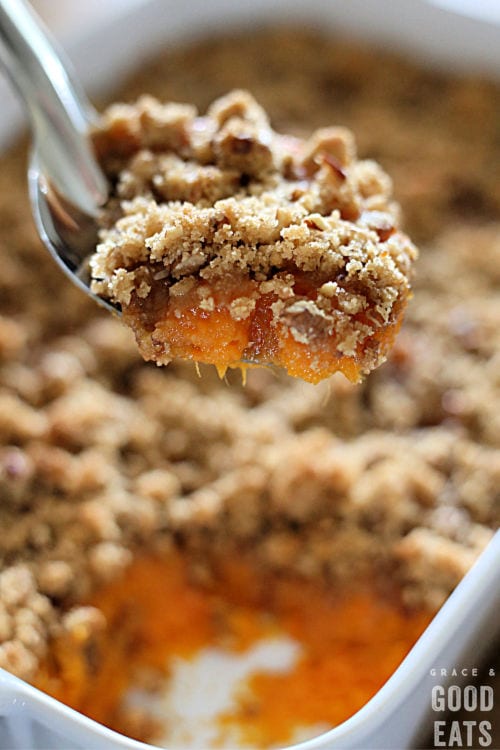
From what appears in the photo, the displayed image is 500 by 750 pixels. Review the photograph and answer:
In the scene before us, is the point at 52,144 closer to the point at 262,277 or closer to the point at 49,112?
the point at 49,112

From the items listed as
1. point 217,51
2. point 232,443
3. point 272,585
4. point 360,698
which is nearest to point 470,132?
point 217,51

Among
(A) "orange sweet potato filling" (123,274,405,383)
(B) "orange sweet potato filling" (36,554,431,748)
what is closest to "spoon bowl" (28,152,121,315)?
(A) "orange sweet potato filling" (123,274,405,383)

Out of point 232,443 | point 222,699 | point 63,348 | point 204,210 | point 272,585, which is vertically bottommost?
point 222,699

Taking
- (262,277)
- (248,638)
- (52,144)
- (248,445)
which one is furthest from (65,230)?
(248,638)

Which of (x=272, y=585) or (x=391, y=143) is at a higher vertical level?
(x=391, y=143)

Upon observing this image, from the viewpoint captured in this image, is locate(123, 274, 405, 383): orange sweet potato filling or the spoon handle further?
the spoon handle

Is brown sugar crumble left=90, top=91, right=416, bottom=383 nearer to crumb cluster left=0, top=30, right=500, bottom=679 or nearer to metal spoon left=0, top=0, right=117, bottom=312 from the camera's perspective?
metal spoon left=0, top=0, right=117, bottom=312

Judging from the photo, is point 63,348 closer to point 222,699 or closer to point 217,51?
point 222,699
